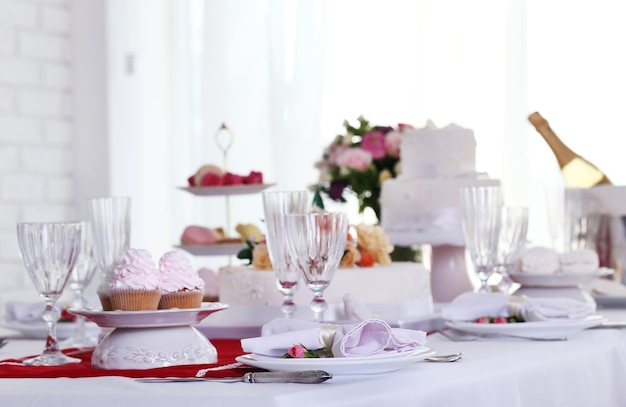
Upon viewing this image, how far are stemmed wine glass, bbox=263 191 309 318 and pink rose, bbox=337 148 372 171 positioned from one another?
3.69 ft

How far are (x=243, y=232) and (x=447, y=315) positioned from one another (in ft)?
3.00

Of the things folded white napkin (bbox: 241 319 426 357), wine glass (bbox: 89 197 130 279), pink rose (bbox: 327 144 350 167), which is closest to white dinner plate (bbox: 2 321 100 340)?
wine glass (bbox: 89 197 130 279)

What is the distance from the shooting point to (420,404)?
3.65 feet

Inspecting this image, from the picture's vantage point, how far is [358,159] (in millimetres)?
2658

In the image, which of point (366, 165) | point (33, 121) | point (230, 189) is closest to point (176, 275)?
point (230, 189)

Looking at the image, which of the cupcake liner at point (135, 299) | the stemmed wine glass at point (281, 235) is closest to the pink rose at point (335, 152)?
the stemmed wine glass at point (281, 235)

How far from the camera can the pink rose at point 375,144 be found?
2.67 metres

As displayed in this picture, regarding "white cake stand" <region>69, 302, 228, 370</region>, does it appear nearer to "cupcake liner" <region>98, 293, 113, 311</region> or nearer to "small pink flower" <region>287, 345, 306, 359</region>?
"cupcake liner" <region>98, 293, 113, 311</region>

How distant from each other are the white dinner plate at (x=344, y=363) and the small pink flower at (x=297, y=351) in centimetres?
3

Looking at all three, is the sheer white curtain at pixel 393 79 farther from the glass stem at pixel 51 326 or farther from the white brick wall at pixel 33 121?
the glass stem at pixel 51 326

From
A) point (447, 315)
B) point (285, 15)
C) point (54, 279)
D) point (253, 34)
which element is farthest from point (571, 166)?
point (253, 34)

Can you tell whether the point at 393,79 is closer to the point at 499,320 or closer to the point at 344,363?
the point at 499,320

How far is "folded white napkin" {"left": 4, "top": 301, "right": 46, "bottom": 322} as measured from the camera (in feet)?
6.40

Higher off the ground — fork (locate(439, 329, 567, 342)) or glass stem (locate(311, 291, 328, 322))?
glass stem (locate(311, 291, 328, 322))
